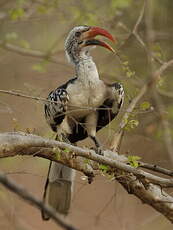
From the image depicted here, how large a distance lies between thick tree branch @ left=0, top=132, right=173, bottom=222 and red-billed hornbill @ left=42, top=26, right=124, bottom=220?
2.26ft

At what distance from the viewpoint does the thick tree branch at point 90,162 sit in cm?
284

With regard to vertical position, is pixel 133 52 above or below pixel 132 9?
below

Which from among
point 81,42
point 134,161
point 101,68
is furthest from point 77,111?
point 101,68

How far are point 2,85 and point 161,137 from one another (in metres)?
2.29

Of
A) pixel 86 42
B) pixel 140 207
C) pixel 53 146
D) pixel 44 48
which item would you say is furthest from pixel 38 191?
pixel 53 146

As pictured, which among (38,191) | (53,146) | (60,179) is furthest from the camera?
(38,191)

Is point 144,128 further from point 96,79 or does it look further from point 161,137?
point 96,79

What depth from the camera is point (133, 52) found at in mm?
6312

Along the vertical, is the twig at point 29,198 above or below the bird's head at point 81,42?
below

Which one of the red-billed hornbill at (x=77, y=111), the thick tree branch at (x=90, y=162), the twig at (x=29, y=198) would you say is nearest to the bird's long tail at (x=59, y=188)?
the red-billed hornbill at (x=77, y=111)

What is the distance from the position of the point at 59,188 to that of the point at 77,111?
1.92 ft

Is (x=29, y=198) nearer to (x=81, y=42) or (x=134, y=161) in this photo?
(x=134, y=161)

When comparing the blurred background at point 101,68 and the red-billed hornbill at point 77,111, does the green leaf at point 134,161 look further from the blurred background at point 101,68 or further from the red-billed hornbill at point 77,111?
the blurred background at point 101,68

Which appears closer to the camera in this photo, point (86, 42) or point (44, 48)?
point (86, 42)
